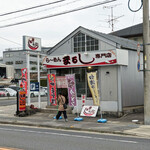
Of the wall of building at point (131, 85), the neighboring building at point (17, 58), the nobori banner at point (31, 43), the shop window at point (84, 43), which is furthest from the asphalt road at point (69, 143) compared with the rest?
the neighboring building at point (17, 58)

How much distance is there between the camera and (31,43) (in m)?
19.3

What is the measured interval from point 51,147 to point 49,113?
35.0 ft

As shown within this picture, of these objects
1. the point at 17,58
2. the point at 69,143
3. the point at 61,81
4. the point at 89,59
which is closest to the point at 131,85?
the point at 89,59

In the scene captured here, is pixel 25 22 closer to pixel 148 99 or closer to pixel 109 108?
pixel 109 108

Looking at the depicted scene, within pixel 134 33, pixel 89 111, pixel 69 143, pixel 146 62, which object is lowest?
pixel 69 143

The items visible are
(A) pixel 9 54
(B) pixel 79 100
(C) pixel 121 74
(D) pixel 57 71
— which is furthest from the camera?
(A) pixel 9 54

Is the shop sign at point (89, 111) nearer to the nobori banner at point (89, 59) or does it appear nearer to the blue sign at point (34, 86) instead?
the nobori banner at point (89, 59)

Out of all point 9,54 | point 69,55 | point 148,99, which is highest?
point 9,54

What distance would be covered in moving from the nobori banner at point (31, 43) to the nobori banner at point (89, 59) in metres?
1.18

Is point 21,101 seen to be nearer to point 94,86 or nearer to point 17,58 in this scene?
point 94,86

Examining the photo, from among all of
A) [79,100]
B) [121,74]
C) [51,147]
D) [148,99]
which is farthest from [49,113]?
[51,147]

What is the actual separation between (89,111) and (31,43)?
6.57 m

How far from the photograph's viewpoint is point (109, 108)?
17.2 meters

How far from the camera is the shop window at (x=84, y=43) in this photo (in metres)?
18.3
